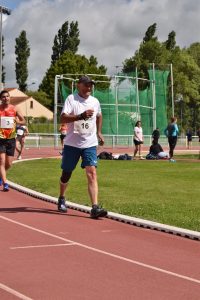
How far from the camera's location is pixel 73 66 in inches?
3420

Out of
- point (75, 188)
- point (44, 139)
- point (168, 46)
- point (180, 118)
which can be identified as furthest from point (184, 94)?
point (75, 188)

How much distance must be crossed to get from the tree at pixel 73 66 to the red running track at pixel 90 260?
78.2 m

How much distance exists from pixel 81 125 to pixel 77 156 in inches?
21.2

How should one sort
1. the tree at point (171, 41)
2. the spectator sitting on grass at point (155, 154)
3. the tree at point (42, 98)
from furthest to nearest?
the tree at point (42, 98), the tree at point (171, 41), the spectator sitting on grass at point (155, 154)

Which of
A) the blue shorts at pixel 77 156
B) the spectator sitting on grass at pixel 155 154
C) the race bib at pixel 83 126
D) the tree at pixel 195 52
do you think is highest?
the tree at pixel 195 52

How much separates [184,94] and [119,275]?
8461 cm

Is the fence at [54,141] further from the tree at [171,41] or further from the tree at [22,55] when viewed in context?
the tree at [22,55]

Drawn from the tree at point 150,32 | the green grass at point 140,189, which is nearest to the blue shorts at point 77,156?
the green grass at point 140,189

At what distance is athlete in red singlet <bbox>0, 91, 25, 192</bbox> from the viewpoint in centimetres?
1174

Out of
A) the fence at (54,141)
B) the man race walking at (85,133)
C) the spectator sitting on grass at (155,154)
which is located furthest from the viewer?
the fence at (54,141)

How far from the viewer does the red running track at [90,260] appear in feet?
17.2

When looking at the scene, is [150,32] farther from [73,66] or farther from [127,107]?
[127,107]

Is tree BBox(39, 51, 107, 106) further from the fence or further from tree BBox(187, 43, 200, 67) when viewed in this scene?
the fence

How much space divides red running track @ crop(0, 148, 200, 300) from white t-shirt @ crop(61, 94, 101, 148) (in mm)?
1154
